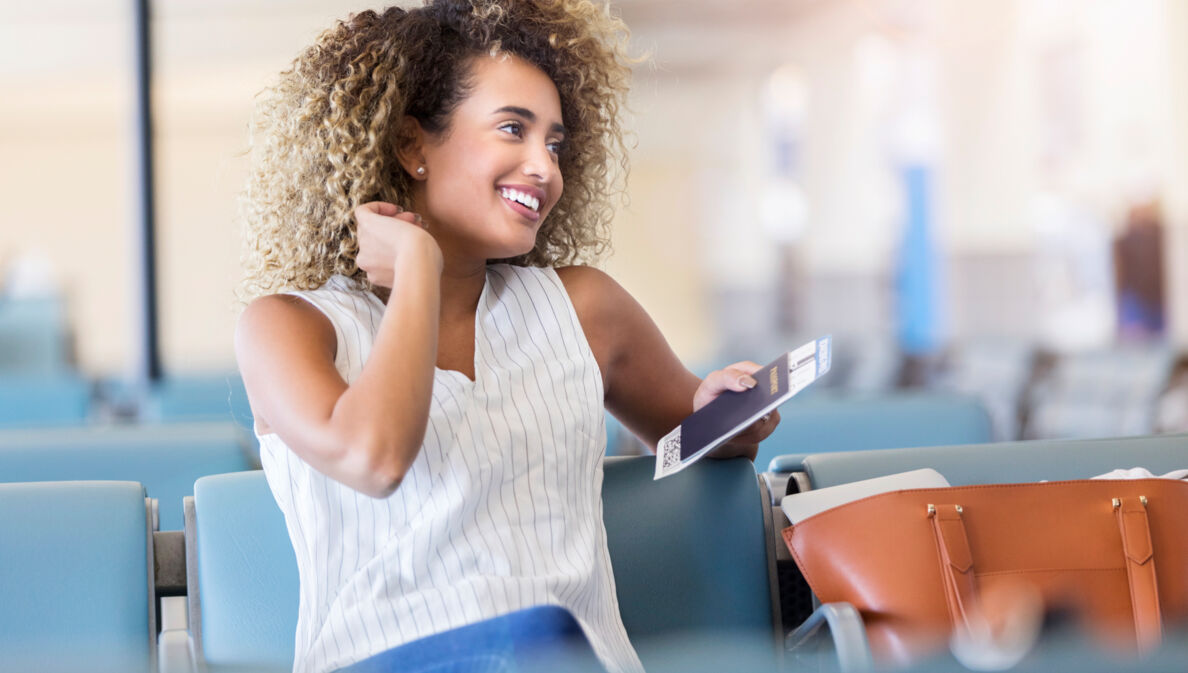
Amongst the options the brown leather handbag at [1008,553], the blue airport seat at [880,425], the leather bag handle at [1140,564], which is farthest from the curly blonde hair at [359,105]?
the blue airport seat at [880,425]

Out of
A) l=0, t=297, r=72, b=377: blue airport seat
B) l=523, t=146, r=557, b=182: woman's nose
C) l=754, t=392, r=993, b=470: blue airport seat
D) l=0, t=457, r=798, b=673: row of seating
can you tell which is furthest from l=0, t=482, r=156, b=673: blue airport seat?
l=0, t=297, r=72, b=377: blue airport seat

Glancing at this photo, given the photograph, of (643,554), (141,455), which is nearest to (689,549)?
(643,554)

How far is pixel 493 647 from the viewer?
1234 millimetres

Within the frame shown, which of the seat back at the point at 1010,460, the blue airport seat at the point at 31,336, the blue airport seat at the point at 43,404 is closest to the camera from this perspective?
the seat back at the point at 1010,460

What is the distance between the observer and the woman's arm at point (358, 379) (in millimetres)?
1210

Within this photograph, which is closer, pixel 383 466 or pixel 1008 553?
pixel 383 466

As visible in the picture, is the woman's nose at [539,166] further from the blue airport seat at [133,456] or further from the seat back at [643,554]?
the blue airport seat at [133,456]

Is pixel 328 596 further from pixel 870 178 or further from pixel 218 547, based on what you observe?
pixel 870 178

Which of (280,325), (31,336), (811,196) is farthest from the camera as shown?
(811,196)

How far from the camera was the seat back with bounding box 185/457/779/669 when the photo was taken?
1.52 m

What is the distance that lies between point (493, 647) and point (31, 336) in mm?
4969

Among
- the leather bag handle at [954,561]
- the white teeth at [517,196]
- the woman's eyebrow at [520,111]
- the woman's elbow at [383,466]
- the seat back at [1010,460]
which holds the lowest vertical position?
the leather bag handle at [954,561]

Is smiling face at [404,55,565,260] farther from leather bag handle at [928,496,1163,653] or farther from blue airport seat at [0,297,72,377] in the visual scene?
blue airport seat at [0,297,72,377]

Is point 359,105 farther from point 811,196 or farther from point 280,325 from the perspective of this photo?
point 811,196
